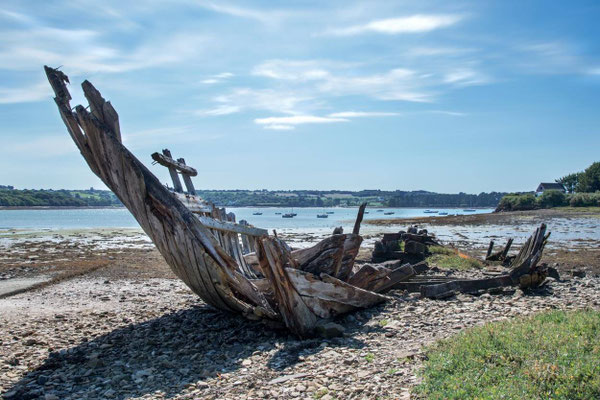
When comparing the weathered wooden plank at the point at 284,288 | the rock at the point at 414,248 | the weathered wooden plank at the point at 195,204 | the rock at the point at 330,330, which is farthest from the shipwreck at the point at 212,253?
the rock at the point at 414,248

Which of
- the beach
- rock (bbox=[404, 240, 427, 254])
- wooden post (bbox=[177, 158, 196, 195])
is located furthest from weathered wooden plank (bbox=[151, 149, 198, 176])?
rock (bbox=[404, 240, 427, 254])

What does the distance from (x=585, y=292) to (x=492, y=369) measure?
22.3ft

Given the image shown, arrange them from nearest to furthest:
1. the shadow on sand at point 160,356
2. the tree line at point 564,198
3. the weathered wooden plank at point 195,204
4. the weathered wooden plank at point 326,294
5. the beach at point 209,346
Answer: the beach at point 209,346 < the shadow on sand at point 160,356 < the weathered wooden plank at point 326,294 < the weathered wooden plank at point 195,204 < the tree line at point 564,198

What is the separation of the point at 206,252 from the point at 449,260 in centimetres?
1083

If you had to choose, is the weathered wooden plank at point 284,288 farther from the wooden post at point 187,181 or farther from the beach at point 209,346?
the wooden post at point 187,181

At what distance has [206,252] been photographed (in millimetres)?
8664

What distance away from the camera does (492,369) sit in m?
5.36

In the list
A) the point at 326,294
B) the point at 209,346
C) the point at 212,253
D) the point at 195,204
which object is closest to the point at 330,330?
the point at 326,294

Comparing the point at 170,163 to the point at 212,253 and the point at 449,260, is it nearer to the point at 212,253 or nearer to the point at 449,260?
the point at 212,253

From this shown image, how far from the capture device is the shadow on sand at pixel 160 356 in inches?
272

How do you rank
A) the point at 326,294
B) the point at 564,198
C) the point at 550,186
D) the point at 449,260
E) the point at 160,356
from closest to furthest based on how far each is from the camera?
the point at 160,356 → the point at 326,294 → the point at 449,260 → the point at 564,198 → the point at 550,186

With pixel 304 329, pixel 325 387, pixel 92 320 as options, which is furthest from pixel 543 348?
pixel 92 320

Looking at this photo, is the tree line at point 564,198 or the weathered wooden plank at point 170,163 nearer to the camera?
the weathered wooden plank at point 170,163

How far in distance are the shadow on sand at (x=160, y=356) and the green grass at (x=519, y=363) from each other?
1969mm
